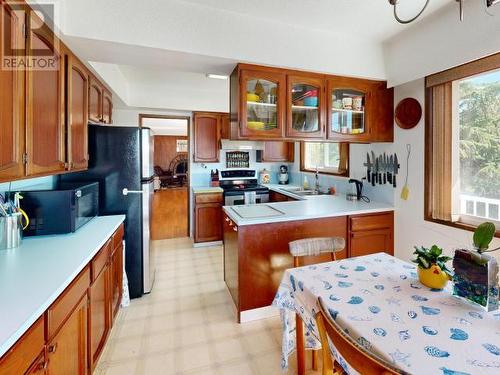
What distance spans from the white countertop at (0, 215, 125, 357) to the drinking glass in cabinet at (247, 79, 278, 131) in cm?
145

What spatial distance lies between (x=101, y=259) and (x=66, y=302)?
20.9 inches

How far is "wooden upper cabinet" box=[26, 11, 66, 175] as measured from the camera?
131cm

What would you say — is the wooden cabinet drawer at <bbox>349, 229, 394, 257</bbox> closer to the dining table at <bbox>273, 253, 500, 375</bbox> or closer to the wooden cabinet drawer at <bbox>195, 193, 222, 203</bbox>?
the dining table at <bbox>273, 253, 500, 375</bbox>

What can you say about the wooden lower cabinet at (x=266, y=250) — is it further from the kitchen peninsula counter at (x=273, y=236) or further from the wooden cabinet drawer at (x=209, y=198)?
the wooden cabinet drawer at (x=209, y=198)

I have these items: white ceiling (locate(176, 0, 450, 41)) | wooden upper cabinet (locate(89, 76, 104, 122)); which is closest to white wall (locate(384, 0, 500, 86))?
white ceiling (locate(176, 0, 450, 41))

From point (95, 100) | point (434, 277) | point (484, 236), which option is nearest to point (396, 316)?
point (434, 277)

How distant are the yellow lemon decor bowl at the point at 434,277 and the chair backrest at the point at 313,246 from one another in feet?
1.86

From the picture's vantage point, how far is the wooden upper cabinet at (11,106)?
1.09 m

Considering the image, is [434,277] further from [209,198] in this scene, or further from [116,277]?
[209,198]

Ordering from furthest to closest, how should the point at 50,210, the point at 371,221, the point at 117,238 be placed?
the point at 371,221 < the point at 117,238 < the point at 50,210

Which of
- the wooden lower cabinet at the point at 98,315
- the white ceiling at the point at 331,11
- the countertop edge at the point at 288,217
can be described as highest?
the white ceiling at the point at 331,11

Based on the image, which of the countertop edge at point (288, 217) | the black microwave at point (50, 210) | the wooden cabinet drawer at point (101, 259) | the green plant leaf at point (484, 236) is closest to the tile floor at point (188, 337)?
the wooden cabinet drawer at point (101, 259)

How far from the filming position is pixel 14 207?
1.41 meters

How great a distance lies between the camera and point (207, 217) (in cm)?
398
